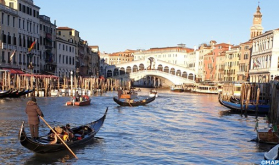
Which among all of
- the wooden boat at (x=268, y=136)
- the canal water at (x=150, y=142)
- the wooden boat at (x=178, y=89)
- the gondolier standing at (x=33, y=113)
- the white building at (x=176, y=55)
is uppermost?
the white building at (x=176, y=55)

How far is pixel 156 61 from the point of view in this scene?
60.8m

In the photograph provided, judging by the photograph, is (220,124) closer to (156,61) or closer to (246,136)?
(246,136)

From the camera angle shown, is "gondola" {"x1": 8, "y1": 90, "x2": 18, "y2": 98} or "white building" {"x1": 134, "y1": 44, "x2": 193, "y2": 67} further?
"white building" {"x1": 134, "y1": 44, "x2": 193, "y2": 67}

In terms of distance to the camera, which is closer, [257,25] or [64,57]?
[64,57]

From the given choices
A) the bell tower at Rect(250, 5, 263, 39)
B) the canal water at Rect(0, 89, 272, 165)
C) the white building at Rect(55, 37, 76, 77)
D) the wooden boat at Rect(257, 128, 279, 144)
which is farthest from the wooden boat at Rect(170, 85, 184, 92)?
the wooden boat at Rect(257, 128, 279, 144)

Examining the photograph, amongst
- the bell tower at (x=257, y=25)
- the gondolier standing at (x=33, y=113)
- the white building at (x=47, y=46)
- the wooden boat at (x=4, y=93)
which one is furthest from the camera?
the bell tower at (x=257, y=25)

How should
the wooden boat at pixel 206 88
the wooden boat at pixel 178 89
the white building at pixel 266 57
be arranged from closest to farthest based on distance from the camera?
the white building at pixel 266 57 < the wooden boat at pixel 206 88 < the wooden boat at pixel 178 89

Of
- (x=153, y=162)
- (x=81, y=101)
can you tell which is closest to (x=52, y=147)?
(x=153, y=162)

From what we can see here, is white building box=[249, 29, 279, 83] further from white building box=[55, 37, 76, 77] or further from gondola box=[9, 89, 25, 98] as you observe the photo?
white building box=[55, 37, 76, 77]

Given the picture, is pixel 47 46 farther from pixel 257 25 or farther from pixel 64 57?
pixel 257 25

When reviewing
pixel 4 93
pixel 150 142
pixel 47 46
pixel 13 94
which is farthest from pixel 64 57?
pixel 150 142

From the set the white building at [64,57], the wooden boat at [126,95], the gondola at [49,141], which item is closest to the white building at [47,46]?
the white building at [64,57]

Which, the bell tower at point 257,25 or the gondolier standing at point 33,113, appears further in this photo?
the bell tower at point 257,25

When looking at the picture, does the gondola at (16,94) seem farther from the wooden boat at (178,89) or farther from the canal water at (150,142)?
the wooden boat at (178,89)
